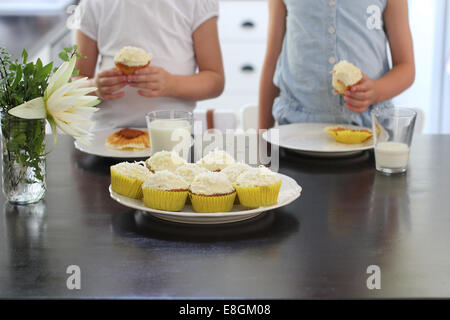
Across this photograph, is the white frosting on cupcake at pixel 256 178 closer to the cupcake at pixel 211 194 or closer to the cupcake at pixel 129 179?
the cupcake at pixel 211 194

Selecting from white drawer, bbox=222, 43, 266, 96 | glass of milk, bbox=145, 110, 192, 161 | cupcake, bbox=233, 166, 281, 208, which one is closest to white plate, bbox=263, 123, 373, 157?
glass of milk, bbox=145, 110, 192, 161

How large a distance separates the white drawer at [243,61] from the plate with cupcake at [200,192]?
354 centimetres

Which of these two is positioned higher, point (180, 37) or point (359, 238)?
point (180, 37)

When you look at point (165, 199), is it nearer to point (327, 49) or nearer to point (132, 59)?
point (132, 59)

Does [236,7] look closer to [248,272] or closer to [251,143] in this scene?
[251,143]

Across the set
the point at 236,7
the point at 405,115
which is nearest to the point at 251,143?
the point at 405,115

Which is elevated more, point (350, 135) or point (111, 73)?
point (111, 73)

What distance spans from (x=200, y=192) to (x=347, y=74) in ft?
2.47

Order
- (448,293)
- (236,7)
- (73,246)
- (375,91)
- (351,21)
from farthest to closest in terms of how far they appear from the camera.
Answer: (236,7), (351,21), (375,91), (73,246), (448,293)

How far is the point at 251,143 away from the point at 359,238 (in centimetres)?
70

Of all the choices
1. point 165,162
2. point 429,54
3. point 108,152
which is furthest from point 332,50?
point 429,54

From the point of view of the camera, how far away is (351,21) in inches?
72.7

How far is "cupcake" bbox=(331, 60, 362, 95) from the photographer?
1.58m

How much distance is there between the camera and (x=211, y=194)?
3.24 ft
